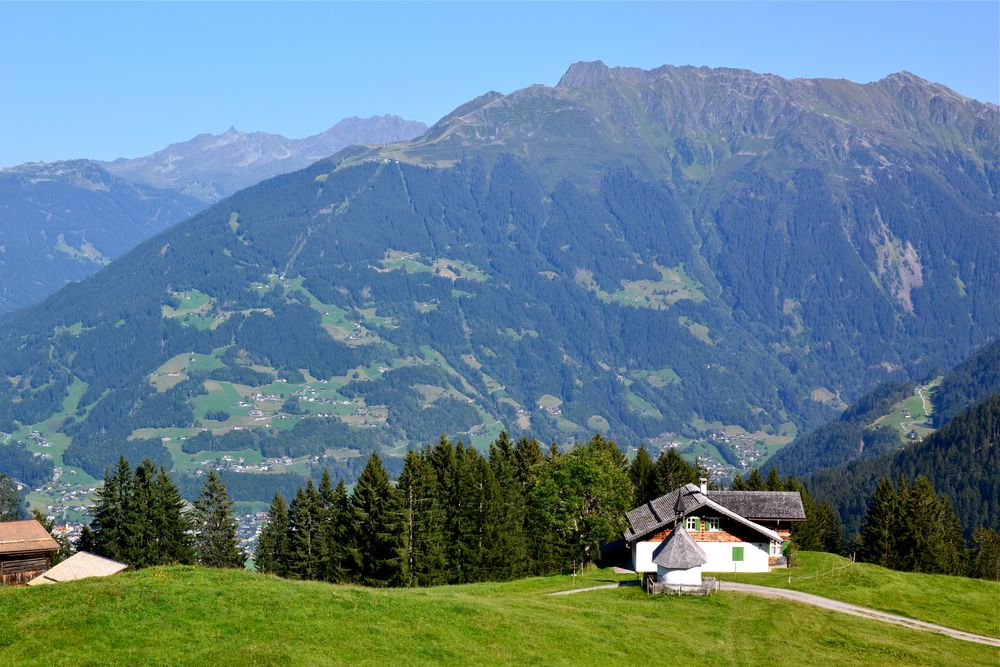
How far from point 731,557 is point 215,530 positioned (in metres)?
51.7

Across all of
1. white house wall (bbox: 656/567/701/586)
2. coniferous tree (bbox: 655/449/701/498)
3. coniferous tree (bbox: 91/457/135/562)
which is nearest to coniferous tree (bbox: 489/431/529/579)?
coniferous tree (bbox: 655/449/701/498)

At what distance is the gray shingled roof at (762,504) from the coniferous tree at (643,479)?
19.3 m

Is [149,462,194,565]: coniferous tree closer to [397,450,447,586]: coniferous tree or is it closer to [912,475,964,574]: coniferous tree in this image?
[397,450,447,586]: coniferous tree

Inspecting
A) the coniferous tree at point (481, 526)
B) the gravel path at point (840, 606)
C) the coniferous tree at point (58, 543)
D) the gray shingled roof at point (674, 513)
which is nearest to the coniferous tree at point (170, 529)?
the coniferous tree at point (58, 543)

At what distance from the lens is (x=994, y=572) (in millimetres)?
155500

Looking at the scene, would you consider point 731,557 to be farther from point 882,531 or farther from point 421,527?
point 882,531

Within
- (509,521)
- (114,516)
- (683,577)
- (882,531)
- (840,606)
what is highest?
(114,516)

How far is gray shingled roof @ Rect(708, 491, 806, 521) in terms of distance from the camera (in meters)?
102

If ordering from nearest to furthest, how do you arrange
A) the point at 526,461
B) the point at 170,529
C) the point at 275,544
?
the point at 170,529
the point at 275,544
the point at 526,461

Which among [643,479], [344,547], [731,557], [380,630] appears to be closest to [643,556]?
[731,557]

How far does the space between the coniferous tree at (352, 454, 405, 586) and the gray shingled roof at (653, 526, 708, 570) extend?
27.1m

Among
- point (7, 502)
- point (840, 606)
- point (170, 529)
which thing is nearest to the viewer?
point (840, 606)

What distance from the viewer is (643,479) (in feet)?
411

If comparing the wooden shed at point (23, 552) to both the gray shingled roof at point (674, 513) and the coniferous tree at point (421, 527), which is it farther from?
the gray shingled roof at point (674, 513)
